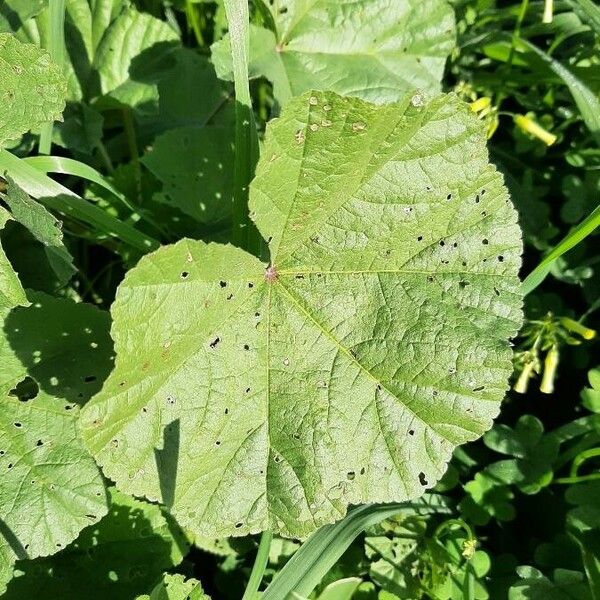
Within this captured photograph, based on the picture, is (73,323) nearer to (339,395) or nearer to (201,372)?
(201,372)

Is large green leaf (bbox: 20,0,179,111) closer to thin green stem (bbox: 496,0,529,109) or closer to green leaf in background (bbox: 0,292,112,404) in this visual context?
green leaf in background (bbox: 0,292,112,404)

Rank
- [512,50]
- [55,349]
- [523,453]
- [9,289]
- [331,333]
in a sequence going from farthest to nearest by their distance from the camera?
[512,50], [523,453], [55,349], [331,333], [9,289]

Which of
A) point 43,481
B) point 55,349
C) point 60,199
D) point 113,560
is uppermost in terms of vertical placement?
point 60,199

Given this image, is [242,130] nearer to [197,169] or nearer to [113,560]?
[197,169]

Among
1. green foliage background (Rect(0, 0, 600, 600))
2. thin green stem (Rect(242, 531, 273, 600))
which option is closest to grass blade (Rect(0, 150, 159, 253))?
green foliage background (Rect(0, 0, 600, 600))

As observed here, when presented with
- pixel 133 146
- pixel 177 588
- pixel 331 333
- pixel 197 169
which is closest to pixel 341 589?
pixel 177 588

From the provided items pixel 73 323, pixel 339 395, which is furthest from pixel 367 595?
pixel 73 323
